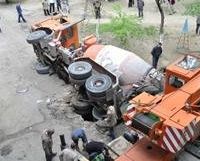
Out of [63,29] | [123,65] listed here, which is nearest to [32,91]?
[63,29]

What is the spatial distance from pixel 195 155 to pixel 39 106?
6428 millimetres

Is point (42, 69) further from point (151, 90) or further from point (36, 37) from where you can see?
point (151, 90)

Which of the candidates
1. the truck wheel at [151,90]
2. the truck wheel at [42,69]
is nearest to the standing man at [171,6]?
the truck wheel at [42,69]

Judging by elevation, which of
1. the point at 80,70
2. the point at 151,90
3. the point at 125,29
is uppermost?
the point at 125,29

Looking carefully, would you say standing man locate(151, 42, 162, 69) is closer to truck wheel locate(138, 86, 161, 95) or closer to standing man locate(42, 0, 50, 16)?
truck wheel locate(138, 86, 161, 95)

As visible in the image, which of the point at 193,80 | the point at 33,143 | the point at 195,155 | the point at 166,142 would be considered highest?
the point at 193,80

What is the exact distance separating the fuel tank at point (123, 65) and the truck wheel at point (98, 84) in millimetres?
912

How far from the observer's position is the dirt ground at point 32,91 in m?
11.9

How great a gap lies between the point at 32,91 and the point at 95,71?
2.59m

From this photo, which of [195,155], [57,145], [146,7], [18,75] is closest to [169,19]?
[146,7]

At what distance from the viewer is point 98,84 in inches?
492

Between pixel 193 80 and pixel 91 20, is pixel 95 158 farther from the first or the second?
pixel 91 20

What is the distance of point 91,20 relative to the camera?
21375 millimetres

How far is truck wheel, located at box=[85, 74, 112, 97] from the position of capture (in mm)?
12133
